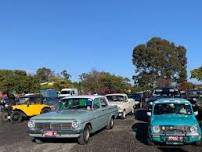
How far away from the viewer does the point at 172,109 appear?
14.5m

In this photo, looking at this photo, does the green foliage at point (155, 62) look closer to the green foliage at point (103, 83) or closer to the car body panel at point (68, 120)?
the green foliage at point (103, 83)

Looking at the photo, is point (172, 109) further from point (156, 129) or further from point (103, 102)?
point (103, 102)

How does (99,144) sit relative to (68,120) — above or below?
below

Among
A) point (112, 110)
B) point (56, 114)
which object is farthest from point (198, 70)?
point (56, 114)

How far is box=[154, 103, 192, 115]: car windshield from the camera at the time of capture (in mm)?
14349

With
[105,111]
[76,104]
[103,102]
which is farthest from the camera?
[103,102]

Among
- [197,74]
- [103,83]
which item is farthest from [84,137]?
[103,83]

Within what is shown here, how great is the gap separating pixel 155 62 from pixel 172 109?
2695 inches

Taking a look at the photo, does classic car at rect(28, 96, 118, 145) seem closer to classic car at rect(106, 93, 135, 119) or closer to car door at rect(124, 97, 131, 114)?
classic car at rect(106, 93, 135, 119)

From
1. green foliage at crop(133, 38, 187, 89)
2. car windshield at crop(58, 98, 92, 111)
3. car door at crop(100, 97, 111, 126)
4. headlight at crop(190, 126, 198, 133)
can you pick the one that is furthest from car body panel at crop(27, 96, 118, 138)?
green foliage at crop(133, 38, 187, 89)

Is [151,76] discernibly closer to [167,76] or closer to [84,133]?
[167,76]

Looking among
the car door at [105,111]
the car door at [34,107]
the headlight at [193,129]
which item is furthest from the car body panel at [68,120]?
the car door at [34,107]

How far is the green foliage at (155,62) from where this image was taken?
82.6 metres

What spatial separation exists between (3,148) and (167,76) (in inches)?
2859
